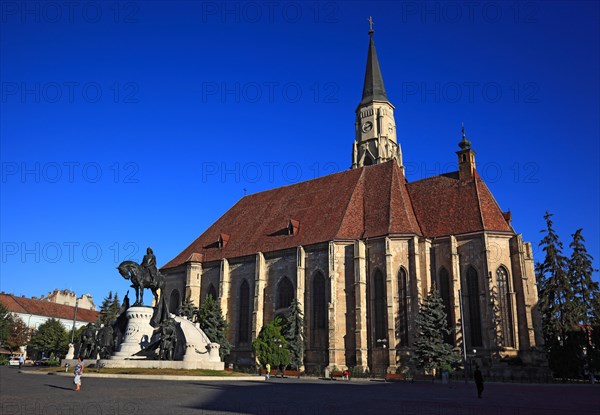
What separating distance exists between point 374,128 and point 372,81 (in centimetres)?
704

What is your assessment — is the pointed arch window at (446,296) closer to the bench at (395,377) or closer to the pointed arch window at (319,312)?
the bench at (395,377)

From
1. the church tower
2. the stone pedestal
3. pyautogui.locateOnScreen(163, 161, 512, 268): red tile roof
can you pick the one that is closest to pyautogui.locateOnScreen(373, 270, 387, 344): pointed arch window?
pyautogui.locateOnScreen(163, 161, 512, 268): red tile roof

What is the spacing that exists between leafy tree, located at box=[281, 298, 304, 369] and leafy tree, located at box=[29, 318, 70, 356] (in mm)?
34401

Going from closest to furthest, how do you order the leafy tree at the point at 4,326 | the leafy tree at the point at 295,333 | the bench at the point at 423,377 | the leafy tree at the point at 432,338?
the bench at the point at 423,377
the leafy tree at the point at 432,338
the leafy tree at the point at 295,333
the leafy tree at the point at 4,326

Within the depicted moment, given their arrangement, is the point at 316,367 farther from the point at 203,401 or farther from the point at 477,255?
the point at 203,401

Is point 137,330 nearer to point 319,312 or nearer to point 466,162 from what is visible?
point 319,312

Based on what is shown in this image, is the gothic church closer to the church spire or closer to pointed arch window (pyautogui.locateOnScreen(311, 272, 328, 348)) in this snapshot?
pointed arch window (pyautogui.locateOnScreen(311, 272, 328, 348))

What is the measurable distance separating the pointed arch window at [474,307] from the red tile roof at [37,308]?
6240 centimetres

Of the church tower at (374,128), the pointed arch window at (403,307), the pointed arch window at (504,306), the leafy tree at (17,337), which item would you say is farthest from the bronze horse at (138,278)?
the leafy tree at (17,337)

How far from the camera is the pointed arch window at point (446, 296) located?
118ft

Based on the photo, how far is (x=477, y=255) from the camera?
37.1 m

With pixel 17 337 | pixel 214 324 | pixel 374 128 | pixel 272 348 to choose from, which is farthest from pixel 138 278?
pixel 17 337

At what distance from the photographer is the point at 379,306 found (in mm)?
37750

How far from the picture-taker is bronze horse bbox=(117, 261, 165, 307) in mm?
27062
